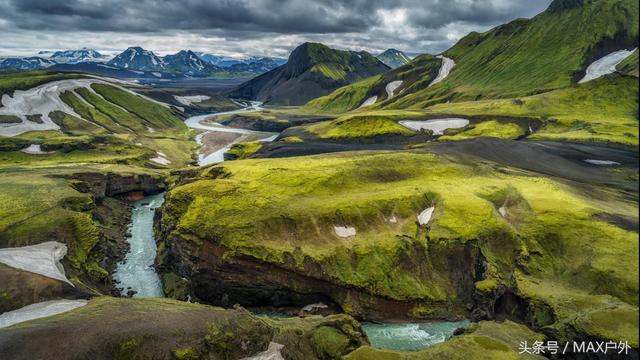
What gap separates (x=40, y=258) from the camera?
68500 mm

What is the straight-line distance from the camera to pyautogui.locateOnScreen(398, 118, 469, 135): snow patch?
170 meters

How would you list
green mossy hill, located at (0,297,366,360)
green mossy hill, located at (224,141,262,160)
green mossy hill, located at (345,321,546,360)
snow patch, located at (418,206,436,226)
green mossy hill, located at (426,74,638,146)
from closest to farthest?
1. green mossy hill, located at (0,297,366,360)
2. green mossy hill, located at (345,321,546,360)
3. snow patch, located at (418,206,436,226)
4. green mossy hill, located at (426,74,638,146)
5. green mossy hill, located at (224,141,262,160)

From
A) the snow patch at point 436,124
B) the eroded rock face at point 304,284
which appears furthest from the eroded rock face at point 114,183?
the snow patch at point 436,124

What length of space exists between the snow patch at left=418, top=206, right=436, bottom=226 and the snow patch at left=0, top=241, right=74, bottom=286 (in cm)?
5644

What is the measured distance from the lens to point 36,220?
80188mm

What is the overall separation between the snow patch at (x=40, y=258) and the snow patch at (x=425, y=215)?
56438 millimetres

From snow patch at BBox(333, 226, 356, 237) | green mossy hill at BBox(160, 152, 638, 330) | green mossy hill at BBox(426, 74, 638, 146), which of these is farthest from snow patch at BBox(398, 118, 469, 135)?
snow patch at BBox(333, 226, 356, 237)

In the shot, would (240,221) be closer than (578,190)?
Yes

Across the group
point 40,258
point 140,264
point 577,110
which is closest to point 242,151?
point 140,264

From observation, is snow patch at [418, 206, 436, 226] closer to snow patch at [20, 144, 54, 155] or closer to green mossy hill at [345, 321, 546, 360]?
green mossy hill at [345, 321, 546, 360]

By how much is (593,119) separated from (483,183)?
104 meters

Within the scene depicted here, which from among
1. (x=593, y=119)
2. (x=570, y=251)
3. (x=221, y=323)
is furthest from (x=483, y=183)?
(x=593, y=119)

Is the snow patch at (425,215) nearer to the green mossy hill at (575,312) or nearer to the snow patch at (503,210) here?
the snow patch at (503,210)

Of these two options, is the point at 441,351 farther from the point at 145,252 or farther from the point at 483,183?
the point at 145,252
